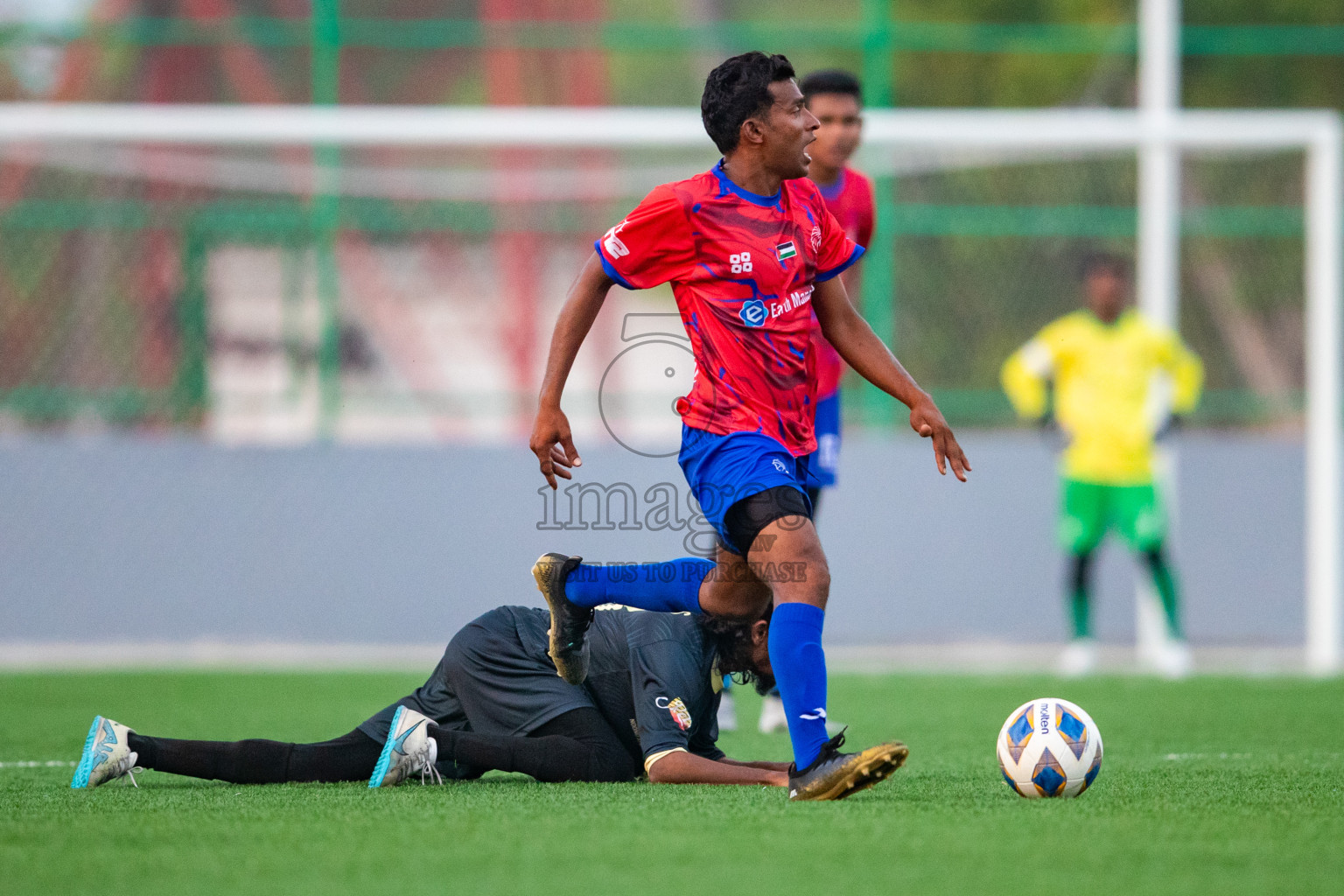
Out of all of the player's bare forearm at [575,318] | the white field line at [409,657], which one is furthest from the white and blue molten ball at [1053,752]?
the white field line at [409,657]

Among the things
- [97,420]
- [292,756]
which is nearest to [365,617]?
[97,420]

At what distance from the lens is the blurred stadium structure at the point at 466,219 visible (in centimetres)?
1063

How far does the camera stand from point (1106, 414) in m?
9.47

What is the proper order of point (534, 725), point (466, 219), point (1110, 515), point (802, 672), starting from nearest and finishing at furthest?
point (802, 672) → point (534, 725) → point (1110, 515) → point (466, 219)

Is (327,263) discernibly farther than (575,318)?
Yes

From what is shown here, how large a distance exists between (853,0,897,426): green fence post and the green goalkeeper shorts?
1.85m

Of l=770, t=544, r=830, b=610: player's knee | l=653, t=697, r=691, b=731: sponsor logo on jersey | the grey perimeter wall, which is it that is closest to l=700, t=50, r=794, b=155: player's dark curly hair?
l=770, t=544, r=830, b=610: player's knee

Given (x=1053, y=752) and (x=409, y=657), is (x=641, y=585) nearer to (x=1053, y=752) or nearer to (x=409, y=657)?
(x=1053, y=752)

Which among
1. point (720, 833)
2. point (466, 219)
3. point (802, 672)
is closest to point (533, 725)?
point (802, 672)

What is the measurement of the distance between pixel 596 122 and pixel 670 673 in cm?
520

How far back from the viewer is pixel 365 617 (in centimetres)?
1012

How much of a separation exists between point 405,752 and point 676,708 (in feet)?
2.53

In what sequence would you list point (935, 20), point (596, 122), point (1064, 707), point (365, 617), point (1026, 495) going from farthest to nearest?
point (935, 20) → point (1026, 495) → point (365, 617) → point (596, 122) → point (1064, 707)

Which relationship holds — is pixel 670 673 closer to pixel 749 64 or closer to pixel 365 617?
pixel 749 64
